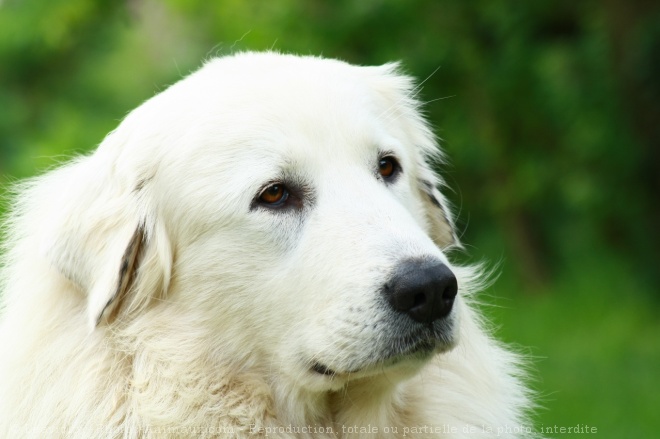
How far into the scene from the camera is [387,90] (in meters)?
4.33

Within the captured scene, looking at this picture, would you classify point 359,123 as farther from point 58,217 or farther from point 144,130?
point 58,217

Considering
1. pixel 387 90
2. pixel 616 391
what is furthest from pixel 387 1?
pixel 387 90

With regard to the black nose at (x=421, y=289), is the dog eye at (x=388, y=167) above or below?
above

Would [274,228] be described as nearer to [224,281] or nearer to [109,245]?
[224,281]

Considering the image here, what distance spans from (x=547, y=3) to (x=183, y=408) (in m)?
8.75

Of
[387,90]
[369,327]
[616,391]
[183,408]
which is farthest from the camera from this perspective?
[616,391]

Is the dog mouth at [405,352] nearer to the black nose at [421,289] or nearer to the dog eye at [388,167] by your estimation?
the black nose at [421,289]

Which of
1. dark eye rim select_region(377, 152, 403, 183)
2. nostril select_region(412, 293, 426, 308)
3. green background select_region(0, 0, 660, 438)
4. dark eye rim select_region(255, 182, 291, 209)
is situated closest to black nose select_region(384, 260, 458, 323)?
nostril select_region(412, 293, 426, 308)

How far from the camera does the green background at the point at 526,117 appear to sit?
9.75m

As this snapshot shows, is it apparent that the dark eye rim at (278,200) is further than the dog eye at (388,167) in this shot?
No

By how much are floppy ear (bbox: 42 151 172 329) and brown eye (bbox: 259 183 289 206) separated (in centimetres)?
45

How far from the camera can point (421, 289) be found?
334cm

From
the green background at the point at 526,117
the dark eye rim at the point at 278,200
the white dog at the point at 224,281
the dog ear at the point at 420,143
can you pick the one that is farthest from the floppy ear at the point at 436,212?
the green background at the point at 526,117

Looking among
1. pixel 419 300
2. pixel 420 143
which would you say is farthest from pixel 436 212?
pixel 419 300
